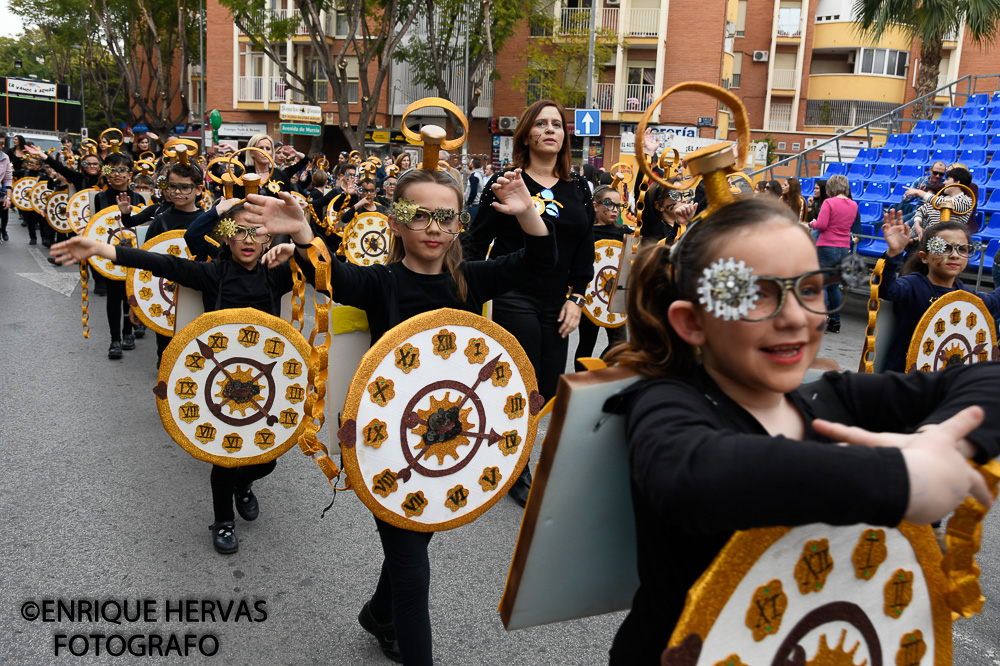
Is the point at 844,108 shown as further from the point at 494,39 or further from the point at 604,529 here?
the point at 604,529

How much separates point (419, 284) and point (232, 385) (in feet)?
4.76

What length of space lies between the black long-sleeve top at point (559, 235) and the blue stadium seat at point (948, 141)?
46.1 feet

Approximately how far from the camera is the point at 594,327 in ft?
22.3

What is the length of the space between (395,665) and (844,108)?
44146mm


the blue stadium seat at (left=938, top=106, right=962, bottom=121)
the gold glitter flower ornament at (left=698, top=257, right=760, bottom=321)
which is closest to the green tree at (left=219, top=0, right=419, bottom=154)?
the blue stadium seat at (left=938, top=106, right=962, bottom=121)

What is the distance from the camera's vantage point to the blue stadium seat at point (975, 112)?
17125 mm

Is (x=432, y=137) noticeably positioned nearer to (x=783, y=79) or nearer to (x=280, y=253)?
(x=280, y=253)

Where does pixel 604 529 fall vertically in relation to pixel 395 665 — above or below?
above

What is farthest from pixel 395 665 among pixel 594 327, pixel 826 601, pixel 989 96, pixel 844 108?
pixel 844 108

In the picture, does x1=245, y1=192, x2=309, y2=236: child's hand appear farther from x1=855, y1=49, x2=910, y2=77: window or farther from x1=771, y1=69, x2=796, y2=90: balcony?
x1=855, y1=49, x2=910, y2=77: window

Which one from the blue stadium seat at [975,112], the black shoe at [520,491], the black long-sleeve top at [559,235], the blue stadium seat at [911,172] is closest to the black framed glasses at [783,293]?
the black long-sleeve top at [559,235]

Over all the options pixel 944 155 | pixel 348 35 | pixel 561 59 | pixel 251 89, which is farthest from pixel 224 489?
pixel 251 89

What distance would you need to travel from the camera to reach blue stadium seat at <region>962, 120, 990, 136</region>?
16.3 metres

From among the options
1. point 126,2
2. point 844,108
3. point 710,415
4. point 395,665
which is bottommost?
point 395,665
